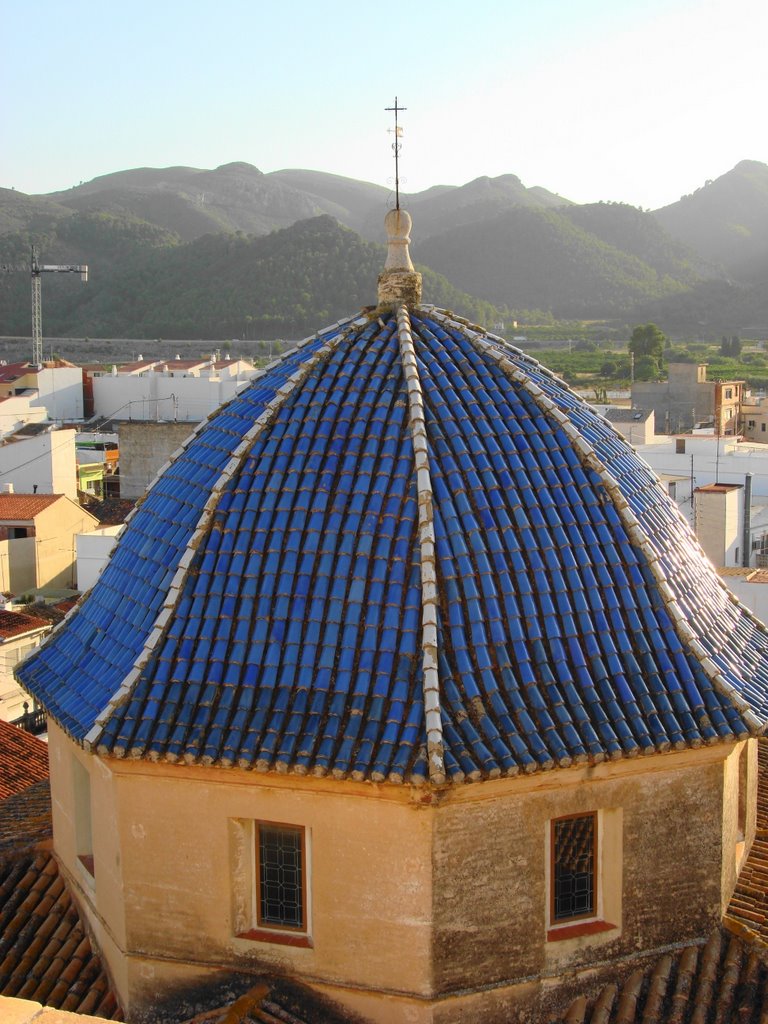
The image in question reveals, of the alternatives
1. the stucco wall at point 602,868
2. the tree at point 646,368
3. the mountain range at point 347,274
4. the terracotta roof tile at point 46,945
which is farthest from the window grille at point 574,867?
the mountain range at point 347,274

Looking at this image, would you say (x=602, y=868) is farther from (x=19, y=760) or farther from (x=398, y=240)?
(x=19, y=760)

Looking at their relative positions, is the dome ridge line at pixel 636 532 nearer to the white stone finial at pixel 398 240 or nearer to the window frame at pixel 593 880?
the white stone finial at pixel 398 240

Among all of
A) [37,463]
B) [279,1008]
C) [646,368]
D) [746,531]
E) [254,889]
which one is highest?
[646,368]

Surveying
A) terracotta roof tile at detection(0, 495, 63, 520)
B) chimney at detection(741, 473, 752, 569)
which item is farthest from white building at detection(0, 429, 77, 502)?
chimney at detection(741, 473, 752, 569)

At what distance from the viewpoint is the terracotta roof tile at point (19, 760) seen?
56.5 ft

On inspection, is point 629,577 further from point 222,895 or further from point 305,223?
point 305,223

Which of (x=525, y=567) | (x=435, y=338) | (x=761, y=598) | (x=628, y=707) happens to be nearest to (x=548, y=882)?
(x=628, y=707)

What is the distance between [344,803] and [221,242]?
10583cm

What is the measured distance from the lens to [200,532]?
10.0 meters

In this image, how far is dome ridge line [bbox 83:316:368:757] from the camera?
9391mm

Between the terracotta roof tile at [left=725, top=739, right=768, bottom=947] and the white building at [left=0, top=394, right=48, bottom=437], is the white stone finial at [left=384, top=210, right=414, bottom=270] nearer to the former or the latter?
the terracotta roof tile at [left=725, top=739, right=768, bottom=947]

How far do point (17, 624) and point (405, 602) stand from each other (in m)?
19.1

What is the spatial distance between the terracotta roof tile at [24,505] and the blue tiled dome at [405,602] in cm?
2468

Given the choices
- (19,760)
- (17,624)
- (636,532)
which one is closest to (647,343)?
(17,624)
